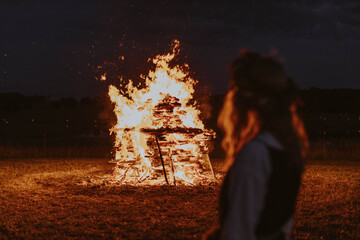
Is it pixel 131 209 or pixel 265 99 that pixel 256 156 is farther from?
pixel 131 209

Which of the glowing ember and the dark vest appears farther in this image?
the glowing ember

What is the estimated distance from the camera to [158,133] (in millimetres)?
10828

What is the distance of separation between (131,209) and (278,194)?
675 centimetres

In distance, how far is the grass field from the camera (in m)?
6.81

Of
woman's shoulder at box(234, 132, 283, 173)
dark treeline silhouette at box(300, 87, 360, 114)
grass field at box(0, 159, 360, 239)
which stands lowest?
grass field at box(0, 159, 360, 239)

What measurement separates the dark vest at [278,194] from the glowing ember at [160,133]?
8.68m

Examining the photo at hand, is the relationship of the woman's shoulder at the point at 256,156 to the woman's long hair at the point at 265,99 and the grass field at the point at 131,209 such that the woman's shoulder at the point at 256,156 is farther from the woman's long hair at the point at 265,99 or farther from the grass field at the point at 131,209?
the grass field at the point at 131,209

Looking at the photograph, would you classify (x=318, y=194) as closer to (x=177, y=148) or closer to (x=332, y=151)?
(x=177, y=148)

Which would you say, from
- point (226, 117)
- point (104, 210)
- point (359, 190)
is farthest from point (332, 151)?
point (226, 117)

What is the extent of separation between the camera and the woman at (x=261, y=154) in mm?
1912

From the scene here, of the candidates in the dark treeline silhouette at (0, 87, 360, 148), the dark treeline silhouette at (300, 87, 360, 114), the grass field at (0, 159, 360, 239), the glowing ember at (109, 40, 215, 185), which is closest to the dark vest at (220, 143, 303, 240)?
the grass field at (0, 159, 360, 239)

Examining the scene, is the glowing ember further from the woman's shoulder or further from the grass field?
the woman's shoulder

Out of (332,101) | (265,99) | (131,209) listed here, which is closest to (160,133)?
(131,209)

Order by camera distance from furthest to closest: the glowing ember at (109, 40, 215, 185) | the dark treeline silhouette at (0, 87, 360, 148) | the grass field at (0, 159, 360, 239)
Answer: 1. the dark treeline silhouette at (0, 87, 360, 148)
2. the glowing ember at (109, 40, 215, 185)
3. the grass field at (0, 159, 360, 239)
